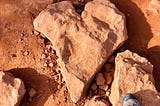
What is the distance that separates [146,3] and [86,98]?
156 centimetres

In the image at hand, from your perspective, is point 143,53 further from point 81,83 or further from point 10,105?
point 10,105

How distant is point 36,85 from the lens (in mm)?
4969

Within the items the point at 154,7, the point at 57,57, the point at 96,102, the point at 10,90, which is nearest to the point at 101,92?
the point at 96,102

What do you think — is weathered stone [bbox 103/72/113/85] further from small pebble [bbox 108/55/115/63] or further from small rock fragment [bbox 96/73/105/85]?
small pebble [bbox 108/55/115/63]

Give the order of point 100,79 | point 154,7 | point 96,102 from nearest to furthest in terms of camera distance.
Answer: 1. point 96,102
2. point 100,79
3. point 154,7

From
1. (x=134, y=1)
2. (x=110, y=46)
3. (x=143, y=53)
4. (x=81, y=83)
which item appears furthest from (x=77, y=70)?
(x=134, y=1)

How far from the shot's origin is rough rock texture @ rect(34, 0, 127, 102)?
15.7ft

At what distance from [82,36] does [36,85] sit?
34.2 inches

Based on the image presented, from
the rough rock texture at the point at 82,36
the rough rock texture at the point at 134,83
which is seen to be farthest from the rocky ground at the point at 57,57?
the rough rock texture at the point at 82,36

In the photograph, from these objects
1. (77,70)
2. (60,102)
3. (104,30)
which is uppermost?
(104,30)

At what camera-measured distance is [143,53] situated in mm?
5059

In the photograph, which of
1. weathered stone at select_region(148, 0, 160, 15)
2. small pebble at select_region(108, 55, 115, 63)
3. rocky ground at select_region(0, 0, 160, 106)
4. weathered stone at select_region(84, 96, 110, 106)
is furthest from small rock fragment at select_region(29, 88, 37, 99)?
weathered stone at select_region(148, 0, 160, 15)

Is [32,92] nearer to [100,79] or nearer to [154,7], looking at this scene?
[100,79]

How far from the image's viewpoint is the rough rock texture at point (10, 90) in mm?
4754
